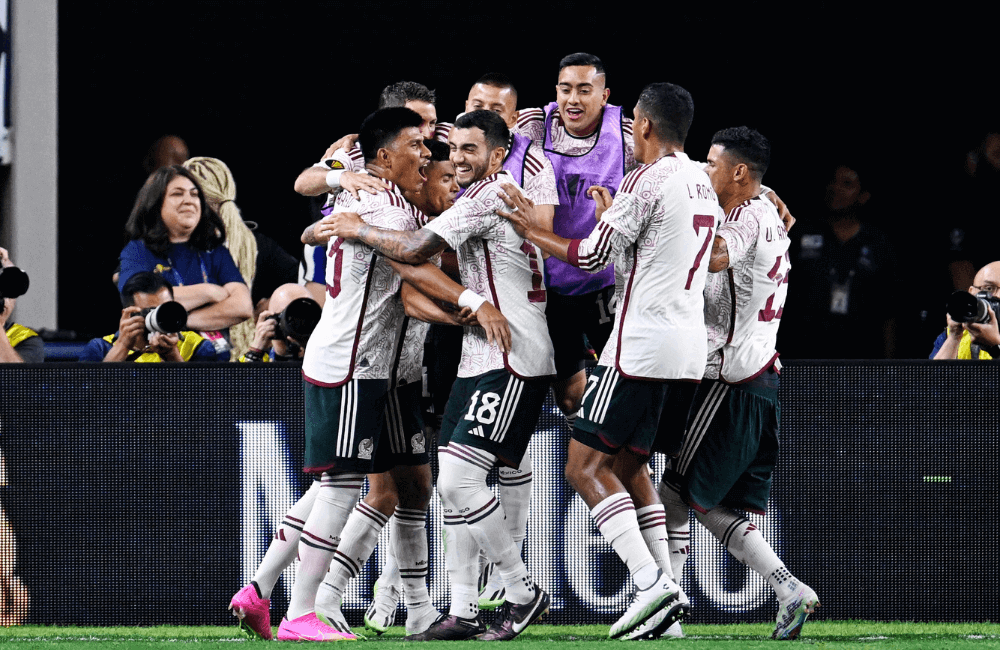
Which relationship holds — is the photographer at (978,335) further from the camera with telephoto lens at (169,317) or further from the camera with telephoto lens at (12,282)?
the camera with telephoto lens at (12,282)

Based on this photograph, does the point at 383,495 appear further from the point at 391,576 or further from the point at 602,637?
the point at 602,637

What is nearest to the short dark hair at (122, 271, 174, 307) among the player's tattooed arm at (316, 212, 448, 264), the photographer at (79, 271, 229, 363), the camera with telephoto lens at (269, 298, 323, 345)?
the photographer at (79, 271, 229, 363)

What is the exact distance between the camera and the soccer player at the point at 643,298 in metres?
4.88

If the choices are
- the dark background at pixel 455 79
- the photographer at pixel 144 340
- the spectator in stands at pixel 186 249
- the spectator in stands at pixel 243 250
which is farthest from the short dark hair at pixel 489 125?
the dark background at pixel 455 79

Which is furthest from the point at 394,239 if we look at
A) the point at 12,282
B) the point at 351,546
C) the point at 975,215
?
the point at 975,215

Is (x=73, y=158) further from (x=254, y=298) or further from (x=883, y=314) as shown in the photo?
(x=883, y=314)

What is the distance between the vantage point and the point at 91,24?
10.3 meters

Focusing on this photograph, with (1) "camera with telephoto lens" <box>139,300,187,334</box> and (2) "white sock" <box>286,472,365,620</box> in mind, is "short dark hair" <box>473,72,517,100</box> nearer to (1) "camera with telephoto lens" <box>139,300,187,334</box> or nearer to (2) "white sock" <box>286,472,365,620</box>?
(1) "camera with telephoto lens" <box>139,300,187,334</box>

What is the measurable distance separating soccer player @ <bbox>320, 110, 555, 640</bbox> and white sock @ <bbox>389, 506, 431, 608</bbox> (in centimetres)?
15

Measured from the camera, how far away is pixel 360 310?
503cm

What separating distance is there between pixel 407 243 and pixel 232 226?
10.4ft

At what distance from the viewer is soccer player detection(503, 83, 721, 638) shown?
4883 millimetres

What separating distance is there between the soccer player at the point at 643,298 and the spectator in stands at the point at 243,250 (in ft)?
Result: 10.5

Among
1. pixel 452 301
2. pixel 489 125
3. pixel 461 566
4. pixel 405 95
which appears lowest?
pixel 461 566
